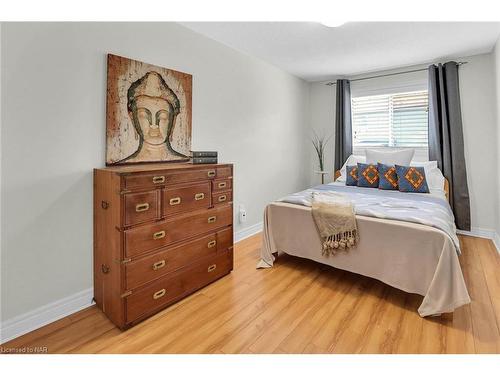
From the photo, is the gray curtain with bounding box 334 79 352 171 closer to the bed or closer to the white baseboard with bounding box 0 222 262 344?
the bed

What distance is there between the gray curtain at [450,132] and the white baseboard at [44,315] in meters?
4.16

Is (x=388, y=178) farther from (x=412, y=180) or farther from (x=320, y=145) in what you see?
(x=320, y=145)

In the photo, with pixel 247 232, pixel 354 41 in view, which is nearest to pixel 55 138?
pixel 247 232

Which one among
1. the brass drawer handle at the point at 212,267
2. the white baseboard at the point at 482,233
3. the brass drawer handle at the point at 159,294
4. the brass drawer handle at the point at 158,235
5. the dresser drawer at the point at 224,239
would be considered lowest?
the brass drawer handle at the point at 159,294

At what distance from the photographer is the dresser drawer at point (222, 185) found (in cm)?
237

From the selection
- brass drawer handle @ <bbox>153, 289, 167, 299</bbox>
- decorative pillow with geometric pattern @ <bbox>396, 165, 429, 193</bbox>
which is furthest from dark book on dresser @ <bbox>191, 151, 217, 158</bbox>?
decorative pillow with geometric pattern @ <bbox>396, 165, 429, 193</bbox>

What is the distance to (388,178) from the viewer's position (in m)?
3.42

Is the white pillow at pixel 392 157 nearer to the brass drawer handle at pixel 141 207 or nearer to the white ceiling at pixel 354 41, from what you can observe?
the white ceiling at pixel 354 41

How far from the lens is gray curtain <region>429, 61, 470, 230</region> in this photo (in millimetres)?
3527

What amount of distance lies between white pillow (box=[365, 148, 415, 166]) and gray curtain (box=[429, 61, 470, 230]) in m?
0.38

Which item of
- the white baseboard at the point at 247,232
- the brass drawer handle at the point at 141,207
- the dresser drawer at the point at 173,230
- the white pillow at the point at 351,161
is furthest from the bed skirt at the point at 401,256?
the white pillow at the point at 351,161

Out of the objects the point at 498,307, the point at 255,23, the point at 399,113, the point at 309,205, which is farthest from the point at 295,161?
the point at 498,307
